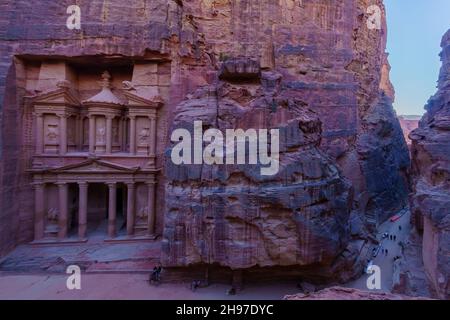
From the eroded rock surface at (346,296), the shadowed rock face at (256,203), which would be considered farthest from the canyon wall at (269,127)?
the eroded rock surface at (346,296)

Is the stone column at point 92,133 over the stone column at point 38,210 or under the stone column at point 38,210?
over

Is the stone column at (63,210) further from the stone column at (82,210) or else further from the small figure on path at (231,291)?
the small figure on path at (231,291)

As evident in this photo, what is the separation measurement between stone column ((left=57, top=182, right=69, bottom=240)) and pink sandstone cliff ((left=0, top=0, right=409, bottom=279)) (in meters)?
1.53

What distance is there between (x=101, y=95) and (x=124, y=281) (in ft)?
30.4

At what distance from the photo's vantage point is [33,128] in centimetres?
1347

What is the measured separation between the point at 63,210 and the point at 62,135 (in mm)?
3753

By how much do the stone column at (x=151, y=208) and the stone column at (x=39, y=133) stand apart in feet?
18.3

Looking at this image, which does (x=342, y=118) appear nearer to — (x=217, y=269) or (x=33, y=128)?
(x=217, y=269)

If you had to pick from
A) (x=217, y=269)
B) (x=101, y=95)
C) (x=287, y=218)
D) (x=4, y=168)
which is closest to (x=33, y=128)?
(x=4, y=168)

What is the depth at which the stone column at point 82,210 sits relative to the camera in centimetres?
1321

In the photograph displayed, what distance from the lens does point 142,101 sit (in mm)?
13672

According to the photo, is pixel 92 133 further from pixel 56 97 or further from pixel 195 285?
pixel 195 285

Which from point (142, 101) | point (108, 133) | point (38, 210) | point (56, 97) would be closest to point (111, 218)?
point (38, 210)

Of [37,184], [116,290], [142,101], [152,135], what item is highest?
[142,101]
